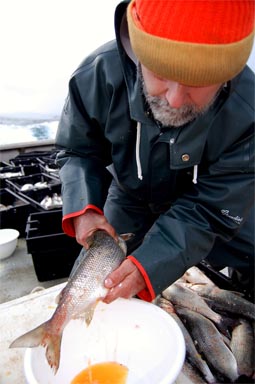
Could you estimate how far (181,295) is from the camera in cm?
206

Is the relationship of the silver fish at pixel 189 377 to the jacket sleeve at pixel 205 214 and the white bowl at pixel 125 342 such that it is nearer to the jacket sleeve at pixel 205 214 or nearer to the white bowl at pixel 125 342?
the white bowl at pixel 125 342

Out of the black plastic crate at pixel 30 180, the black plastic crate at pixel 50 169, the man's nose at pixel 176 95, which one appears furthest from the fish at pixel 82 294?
the black plastic crate at pixel 50 169

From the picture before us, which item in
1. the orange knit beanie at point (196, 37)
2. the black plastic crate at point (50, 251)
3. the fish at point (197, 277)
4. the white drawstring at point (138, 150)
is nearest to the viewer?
the orange knit beanie at point (196, 37)

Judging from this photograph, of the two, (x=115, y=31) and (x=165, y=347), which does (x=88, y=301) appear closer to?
(x=165, y=347)

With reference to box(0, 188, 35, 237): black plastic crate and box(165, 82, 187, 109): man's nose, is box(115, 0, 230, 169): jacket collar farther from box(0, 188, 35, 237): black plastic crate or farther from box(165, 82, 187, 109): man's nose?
box(0, 188, 35, 237): black plastic crate

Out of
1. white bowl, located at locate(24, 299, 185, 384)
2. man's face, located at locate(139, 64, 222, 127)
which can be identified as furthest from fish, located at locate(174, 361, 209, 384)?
man's face, located at locate(139, 64, 222, 127)

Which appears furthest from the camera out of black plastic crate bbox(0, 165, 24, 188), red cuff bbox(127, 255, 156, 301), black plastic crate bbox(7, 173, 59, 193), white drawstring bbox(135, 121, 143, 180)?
black plastic crate bbox(0, 165, 24, 188)

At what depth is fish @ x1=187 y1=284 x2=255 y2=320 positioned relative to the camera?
200 centimetres

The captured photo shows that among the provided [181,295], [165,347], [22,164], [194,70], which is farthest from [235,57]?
[22,164]

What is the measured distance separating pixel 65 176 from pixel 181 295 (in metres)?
0.92

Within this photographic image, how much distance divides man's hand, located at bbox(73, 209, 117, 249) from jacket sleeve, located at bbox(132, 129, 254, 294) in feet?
0.62

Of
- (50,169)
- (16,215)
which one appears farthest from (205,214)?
(50,169)

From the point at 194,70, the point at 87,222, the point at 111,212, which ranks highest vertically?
the point at 194,70

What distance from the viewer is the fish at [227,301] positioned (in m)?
2.00
